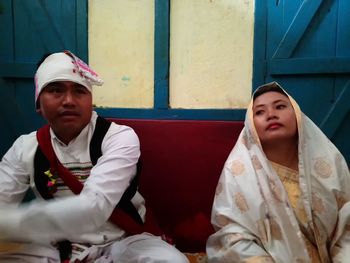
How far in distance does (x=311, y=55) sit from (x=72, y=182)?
149 cm

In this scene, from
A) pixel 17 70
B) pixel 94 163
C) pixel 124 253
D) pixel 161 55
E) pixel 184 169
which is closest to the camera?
pixel 124 253

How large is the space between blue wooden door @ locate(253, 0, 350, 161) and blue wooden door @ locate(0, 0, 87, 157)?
1153mm

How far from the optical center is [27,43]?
2039 millimetres

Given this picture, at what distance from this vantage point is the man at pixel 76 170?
1140 mm

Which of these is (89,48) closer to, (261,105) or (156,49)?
(156,49)

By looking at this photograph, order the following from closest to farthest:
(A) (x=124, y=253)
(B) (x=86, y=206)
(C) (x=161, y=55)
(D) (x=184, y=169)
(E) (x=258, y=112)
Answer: (B) (x=86, y=206), (A) (x=124, y=253), (E) (x=258, y=112), (D) (x=184, y=169), (C) (x=161, y=55)

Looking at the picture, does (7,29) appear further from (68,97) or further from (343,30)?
(343,30)

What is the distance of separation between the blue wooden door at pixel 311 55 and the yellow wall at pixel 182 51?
0.32 ft

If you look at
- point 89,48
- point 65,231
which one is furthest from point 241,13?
point 65,231

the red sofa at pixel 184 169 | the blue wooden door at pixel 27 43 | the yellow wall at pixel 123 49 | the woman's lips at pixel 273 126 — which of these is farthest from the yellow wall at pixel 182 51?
the woman's lips at pixel 273 126

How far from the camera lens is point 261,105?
138cm

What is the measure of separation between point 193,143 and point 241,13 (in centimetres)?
85

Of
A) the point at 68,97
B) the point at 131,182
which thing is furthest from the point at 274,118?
the point at 68,97

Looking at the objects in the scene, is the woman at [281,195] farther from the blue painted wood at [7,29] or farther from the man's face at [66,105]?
the blue painted wood at [7,29]
